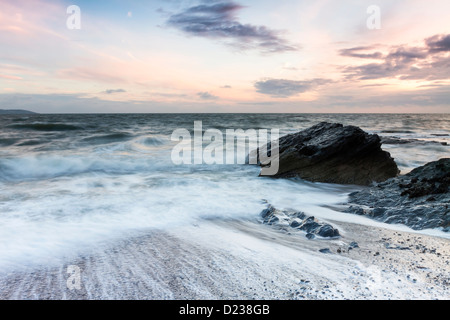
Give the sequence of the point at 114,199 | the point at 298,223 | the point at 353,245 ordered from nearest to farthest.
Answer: the point at 353,245 < the point at 298,223 < the point at 114,199

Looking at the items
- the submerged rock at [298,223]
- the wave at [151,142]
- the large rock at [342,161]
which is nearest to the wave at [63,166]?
the large rock at [342,161]

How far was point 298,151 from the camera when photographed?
847 centimetres

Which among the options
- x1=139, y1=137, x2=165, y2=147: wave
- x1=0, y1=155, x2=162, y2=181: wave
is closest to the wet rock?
x1=0, y1=155, x2=162, y2=181: wave

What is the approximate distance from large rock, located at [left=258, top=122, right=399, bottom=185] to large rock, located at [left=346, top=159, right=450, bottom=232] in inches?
62.0

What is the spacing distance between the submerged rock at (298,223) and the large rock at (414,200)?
3.86 ft

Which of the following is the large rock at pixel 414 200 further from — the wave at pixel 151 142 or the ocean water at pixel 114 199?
the wave at pixel 151 142

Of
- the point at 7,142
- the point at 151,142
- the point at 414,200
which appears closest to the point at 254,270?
the point at 414,200

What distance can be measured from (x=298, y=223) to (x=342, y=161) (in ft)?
14.7

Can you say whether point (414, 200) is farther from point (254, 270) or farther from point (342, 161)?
point (254, 270)

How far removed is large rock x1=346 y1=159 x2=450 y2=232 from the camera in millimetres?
4199

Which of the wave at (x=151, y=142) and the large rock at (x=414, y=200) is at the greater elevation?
the wave at (x=151, y=142)

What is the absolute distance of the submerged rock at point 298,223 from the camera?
381cm

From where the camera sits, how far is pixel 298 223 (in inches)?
169

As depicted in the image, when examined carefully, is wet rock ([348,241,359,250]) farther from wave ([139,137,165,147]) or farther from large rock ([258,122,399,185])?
wave ([139,137,165,147])
